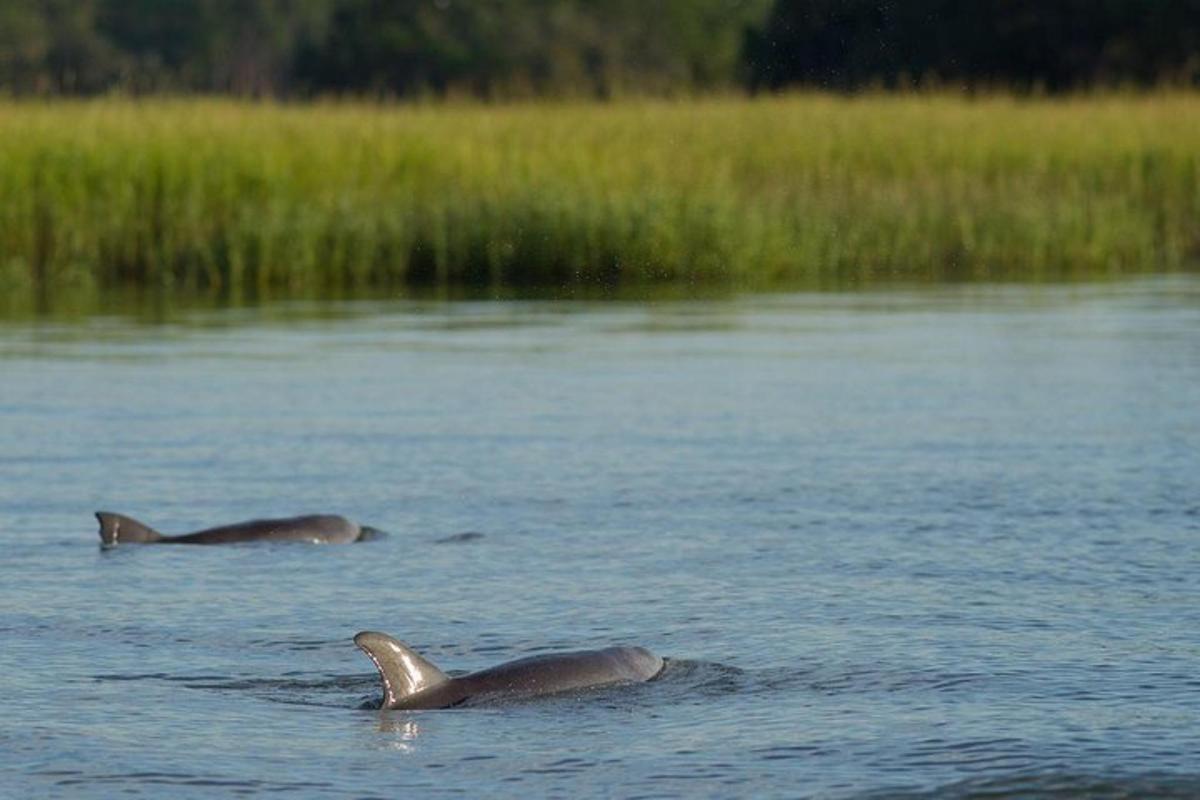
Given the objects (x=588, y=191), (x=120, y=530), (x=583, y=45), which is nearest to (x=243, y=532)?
(x=120, y=530)

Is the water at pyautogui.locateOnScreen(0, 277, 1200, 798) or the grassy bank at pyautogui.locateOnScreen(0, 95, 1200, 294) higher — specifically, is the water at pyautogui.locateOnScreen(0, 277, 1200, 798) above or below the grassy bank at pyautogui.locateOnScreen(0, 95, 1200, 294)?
below

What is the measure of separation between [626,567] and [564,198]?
11543mm

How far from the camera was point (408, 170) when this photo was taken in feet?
66.8

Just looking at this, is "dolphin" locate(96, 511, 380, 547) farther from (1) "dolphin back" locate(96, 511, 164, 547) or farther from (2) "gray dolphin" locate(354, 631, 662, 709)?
(2) "gray dolphin" locate(354, 631, 662, 709)

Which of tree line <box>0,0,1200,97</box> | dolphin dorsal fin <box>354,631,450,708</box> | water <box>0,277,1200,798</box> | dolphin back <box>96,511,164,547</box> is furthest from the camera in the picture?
tree line <box>0,0,1200,97</box>

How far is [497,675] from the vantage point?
19.2 ft

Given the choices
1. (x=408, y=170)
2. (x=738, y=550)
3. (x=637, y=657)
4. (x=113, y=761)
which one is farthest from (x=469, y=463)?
(x=408, y=170)

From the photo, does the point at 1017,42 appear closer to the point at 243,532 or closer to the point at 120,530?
the point at 243,532

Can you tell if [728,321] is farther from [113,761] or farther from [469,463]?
[113,761]

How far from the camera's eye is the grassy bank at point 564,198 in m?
18.8

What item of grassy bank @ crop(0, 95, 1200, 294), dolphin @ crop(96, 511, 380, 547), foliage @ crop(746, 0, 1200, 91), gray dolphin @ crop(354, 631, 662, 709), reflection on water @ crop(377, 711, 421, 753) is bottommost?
reflection on water @ crop(377, 711, 421, 753)

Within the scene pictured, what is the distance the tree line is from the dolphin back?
13.6 m

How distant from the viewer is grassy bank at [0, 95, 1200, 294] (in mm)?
18766

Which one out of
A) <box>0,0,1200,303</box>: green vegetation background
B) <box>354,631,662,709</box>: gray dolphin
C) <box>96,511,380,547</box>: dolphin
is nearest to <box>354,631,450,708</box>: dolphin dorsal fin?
<box>354,631,662,709</box>: gray dolphin
